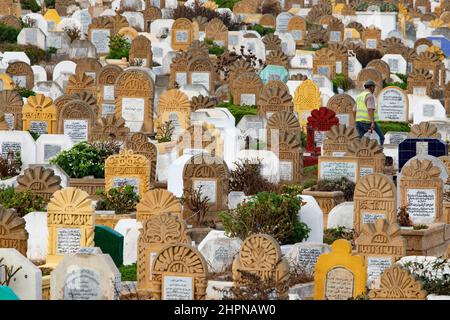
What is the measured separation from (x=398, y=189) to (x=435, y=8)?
3296 cm

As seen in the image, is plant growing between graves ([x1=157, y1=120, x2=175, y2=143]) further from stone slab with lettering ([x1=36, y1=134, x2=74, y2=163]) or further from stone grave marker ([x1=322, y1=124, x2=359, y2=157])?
stone grave marker ([x1=322, y1=124, x2=359, y2=157])

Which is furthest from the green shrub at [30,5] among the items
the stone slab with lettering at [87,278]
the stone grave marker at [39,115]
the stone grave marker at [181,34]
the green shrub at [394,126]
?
the stone slab with lettering at [87,278]

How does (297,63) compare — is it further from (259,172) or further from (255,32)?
(259,172)

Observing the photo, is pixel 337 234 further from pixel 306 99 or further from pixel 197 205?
pixel 306 99

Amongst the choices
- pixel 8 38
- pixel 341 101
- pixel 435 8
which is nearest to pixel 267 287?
pixel 341 101

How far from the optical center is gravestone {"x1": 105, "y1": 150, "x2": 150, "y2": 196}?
96.9 ft

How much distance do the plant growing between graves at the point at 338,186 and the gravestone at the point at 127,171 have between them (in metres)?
2.50

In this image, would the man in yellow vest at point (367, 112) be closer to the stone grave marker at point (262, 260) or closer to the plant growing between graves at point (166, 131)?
the plant growing between graves at point (166, 131)

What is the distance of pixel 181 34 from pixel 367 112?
39.4 ft

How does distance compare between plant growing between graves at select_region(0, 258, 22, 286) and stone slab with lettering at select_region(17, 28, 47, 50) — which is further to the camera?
stone slab with lettering at select_region(17, 28, 47, 50)

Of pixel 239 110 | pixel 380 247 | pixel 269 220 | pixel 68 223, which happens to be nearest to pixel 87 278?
pixel 68 223

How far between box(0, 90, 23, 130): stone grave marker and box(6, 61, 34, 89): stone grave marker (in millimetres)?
4249

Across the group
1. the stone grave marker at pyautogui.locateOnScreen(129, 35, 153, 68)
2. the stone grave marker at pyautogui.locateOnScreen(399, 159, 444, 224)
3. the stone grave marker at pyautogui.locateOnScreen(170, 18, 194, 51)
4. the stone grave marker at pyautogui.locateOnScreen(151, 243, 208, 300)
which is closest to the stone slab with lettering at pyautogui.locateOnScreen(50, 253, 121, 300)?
the stone grave marker at pyautogui.locateOnScreen(151, 243, 208, 300)

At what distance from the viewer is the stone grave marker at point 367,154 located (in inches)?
1234
